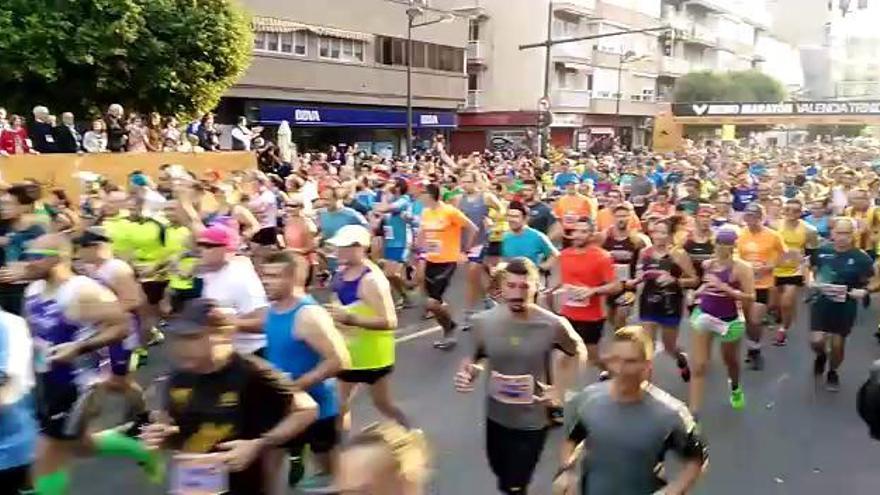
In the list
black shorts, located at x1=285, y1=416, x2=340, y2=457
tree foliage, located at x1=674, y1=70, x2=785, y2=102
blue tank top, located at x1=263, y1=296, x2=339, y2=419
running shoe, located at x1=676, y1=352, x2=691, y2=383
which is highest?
tree foliage, located at x1=674, y1=70, x2=785, y2=102

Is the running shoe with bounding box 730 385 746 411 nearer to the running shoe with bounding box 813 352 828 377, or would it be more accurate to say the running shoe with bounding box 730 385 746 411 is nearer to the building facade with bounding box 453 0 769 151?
the running shoe with bounding box 813 352 828 377

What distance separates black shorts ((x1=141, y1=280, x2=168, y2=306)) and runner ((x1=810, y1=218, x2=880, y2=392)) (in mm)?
5952

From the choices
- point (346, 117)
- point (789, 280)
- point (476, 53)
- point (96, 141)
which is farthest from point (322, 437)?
point (476, 53)

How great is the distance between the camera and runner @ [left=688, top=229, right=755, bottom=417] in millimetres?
8227

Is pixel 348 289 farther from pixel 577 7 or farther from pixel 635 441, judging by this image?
pixel 577 7

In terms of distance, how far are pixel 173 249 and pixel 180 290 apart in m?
0.69

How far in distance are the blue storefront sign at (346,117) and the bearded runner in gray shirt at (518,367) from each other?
32178mm

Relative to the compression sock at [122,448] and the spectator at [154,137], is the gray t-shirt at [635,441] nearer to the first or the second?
the compression sock at [122,448]

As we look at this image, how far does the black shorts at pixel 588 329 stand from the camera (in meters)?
8.17

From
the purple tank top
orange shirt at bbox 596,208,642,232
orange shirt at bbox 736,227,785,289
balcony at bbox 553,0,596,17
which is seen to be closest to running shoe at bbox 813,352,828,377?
orange shirt at bbox 736,227,785,289

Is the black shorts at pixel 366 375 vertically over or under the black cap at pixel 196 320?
under

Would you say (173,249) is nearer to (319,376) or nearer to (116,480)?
(116,480)

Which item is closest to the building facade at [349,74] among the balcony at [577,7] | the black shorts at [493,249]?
the balcony at [577,7]

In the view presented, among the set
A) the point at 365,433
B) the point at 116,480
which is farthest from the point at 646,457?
the point at 116,480
